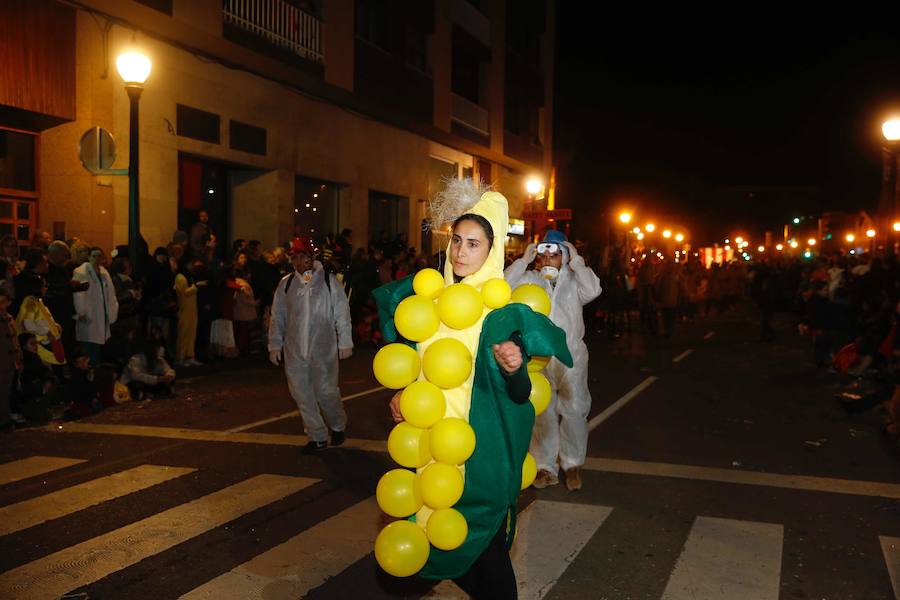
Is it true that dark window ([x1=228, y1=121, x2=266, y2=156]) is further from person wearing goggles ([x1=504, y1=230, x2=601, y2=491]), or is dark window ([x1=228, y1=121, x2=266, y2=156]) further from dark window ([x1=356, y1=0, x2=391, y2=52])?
person wearing goggles ([x1=504, y1=230, x2=601, y2=491])

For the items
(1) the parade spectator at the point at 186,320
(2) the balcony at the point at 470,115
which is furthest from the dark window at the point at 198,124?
(2) the balcony at the point at 470,115

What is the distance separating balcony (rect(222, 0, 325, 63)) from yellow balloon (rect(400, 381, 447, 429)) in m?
16.0

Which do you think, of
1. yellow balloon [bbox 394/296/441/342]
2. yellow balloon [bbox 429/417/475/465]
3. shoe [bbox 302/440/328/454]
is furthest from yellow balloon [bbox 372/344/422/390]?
shoe [bbox 302/440/328/454]

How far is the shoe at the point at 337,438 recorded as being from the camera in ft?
27.0

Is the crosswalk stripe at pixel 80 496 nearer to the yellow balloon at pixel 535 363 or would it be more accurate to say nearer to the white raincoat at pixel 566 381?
the white raincoat at pixel 566 381

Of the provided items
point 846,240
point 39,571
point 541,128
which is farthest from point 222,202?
point 846,240

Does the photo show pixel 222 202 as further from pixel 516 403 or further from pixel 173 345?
pixel 516 403

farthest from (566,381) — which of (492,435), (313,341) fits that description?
(492,435)

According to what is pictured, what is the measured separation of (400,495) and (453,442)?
1.41ft

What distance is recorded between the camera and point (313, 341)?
7.97 m

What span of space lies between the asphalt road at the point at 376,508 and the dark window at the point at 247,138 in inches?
359

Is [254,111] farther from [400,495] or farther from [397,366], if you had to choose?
[400,495]

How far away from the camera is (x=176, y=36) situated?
54.4ft

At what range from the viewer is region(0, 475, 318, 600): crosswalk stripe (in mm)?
4852
